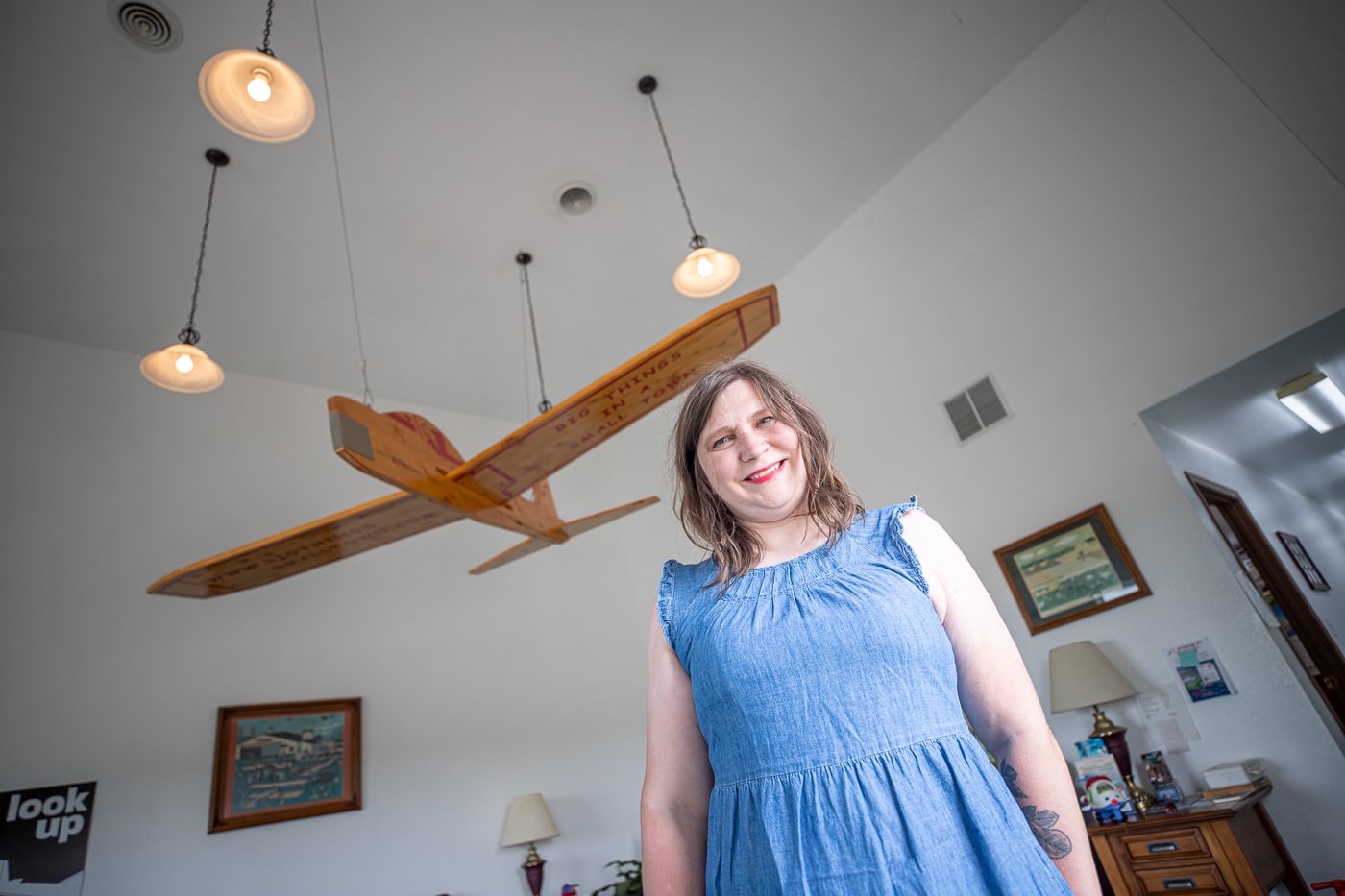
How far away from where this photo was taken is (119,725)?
3.93 m

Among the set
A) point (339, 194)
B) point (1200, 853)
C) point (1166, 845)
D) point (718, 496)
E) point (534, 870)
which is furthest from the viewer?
point (534, 870)

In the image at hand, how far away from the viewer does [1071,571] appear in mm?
3629

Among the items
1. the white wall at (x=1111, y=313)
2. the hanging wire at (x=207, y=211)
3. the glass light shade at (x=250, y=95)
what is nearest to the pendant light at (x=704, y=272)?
the white wall at (x=1111, y=313)

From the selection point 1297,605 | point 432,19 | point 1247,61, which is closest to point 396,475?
point 432,19

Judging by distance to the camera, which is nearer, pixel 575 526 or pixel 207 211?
pixel 207 211

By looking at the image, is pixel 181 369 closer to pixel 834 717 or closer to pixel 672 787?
pixel 672 787

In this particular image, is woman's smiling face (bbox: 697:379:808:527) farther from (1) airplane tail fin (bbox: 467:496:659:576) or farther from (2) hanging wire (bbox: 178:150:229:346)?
(2) hanging wire (bbox: 178:150:229:346)

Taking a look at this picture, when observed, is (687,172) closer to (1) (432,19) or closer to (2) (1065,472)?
(1) (432,19)

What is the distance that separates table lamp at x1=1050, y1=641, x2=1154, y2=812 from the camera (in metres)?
3.18

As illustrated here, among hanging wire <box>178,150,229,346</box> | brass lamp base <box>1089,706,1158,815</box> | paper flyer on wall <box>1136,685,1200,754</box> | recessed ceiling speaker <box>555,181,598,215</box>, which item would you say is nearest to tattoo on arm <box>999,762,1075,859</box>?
brass lamp base <box>1089,706,1158,815</box>

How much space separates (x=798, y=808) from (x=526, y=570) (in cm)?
540

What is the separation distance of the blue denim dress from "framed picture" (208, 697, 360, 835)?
4.36 meters

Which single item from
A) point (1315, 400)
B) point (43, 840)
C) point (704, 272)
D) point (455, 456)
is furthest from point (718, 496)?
point (1315, 400)

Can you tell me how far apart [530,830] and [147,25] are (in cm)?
479
